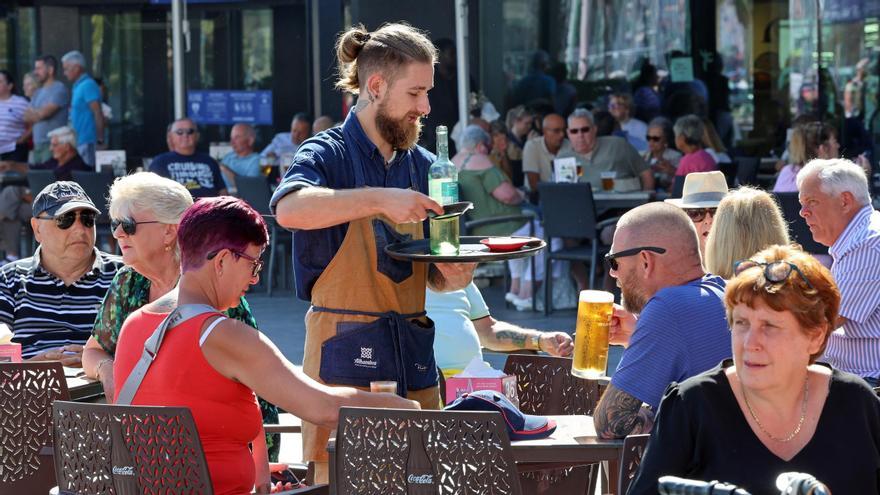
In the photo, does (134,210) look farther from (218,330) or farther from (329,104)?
(329,104)

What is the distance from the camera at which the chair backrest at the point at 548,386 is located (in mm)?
4516

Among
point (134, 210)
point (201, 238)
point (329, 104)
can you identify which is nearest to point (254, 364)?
point (201, 238)

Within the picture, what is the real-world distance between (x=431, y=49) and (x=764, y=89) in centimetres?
1254

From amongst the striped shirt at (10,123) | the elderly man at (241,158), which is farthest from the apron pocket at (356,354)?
the striped shirt at (10,123)

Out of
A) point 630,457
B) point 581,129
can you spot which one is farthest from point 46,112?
point 630,457

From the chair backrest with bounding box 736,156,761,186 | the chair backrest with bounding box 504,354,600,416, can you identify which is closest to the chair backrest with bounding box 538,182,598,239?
the chair backrest with bounding box 736,156,761,186

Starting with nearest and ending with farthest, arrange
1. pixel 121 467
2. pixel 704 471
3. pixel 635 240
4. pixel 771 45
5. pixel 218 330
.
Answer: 1. pixel 704 471
2. pixel 218 330
3. pixel 121 467
4. pixel 635 240
5. pixel 771 45

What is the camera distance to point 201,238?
10.5 ft

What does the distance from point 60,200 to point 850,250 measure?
125 inches

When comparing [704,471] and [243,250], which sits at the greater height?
[243,250]

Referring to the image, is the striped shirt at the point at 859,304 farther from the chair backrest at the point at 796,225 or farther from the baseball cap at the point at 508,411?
the chair backrest at the point at 796,225

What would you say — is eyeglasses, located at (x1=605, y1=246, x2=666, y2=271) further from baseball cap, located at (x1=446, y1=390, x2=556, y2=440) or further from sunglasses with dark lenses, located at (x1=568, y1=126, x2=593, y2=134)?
sunglasses with dark lenses, located at (x1=568, y1=126, x2=593, y2=134)

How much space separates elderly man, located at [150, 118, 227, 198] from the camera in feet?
38.1

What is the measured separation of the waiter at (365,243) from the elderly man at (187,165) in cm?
783
